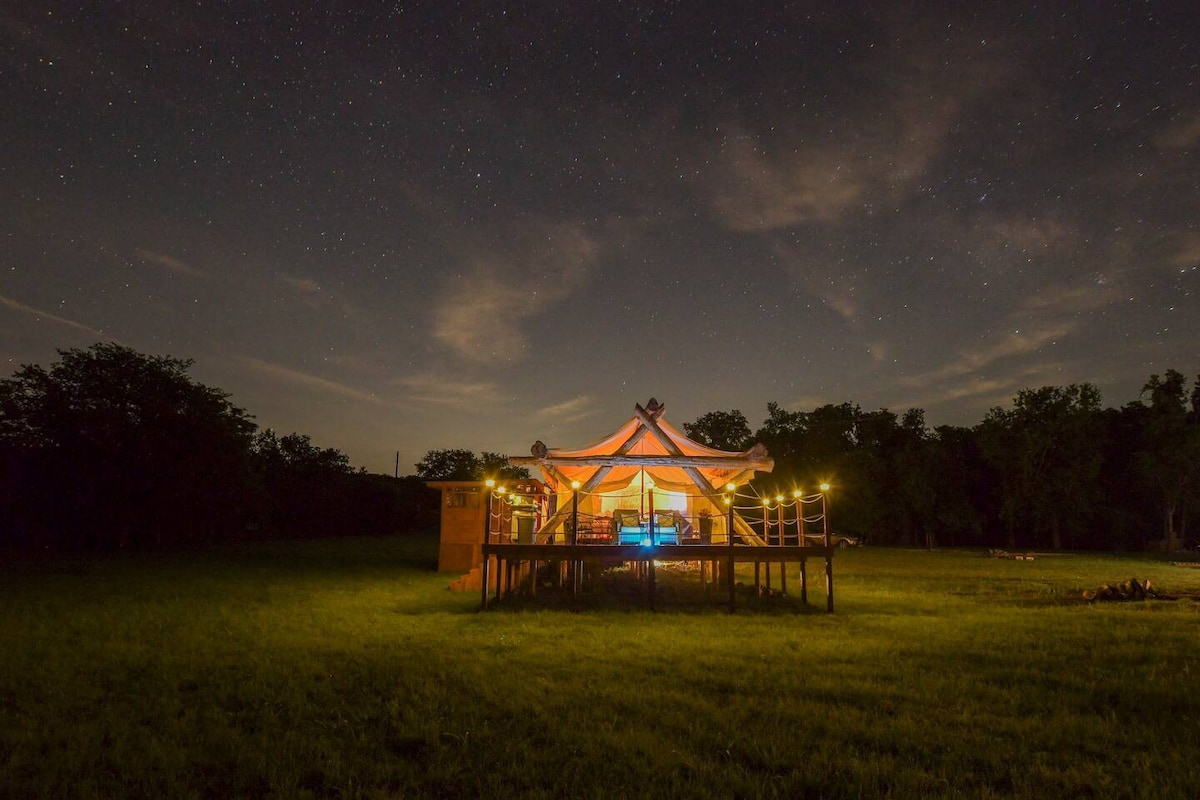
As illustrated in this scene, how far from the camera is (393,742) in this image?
5.50 m

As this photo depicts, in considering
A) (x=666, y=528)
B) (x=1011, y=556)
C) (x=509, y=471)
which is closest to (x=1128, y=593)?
(x=666, y=528)

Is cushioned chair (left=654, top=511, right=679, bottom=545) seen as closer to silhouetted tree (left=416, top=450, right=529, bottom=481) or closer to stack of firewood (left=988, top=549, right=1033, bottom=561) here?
stack of firewood (left=988, top=549, right=1033, bottom=561)

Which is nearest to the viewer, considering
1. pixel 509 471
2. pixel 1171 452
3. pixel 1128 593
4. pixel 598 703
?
pixel 598 703

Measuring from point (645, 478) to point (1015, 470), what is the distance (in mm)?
45167

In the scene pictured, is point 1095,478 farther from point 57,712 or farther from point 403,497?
point 57,712

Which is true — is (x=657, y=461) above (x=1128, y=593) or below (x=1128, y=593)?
above

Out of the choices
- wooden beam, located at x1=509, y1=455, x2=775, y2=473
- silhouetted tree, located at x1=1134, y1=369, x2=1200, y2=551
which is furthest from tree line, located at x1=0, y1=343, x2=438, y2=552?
silhouetted tree, located at x1=1134, y1=369, x2=1200, y2=551

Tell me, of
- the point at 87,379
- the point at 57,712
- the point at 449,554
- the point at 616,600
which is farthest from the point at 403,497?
the point at 57,712

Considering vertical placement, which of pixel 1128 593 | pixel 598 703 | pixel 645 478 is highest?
pixel 645 478

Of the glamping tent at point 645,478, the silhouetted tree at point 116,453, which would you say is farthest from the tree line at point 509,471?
the glamping tent at point 645,478

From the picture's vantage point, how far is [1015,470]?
5209 cm

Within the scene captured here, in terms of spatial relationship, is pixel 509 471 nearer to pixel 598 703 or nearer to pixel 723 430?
pixel 723 430

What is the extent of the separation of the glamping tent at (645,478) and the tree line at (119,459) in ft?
89.7

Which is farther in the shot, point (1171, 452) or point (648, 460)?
point (1171, 452)
